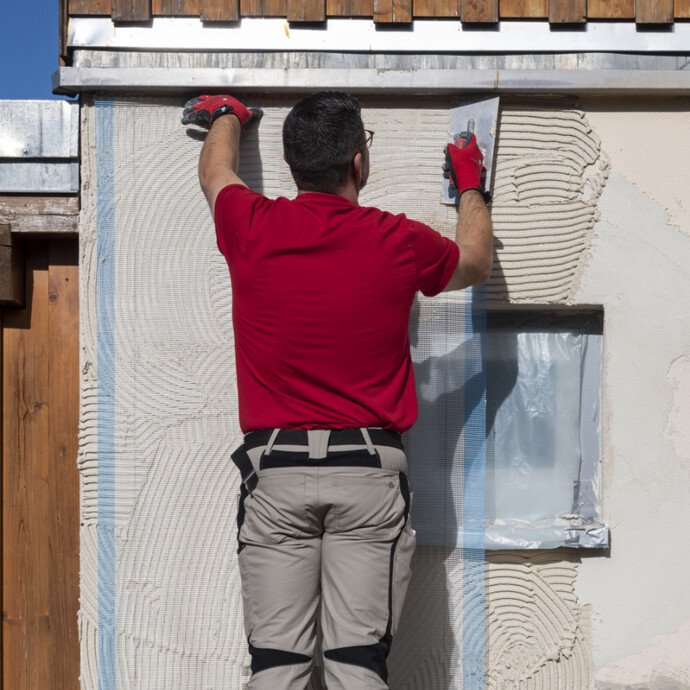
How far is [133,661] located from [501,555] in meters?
1.28

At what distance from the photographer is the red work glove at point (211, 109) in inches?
103

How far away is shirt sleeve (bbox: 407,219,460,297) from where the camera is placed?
86.5 inches

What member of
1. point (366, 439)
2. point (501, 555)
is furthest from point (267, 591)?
point (501, 555)

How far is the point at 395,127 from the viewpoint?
2.77 m

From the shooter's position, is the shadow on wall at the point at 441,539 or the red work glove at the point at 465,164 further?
the shadow on wall at the point at 441,539


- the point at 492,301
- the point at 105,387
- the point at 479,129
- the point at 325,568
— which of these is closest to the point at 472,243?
the point at 492,301

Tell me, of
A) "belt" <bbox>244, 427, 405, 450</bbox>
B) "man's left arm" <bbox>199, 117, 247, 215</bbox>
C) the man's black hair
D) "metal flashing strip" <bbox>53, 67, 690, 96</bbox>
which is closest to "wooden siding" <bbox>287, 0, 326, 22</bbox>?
"metal flashing strip" <bbox>53, 67, 690, 96</bbox>

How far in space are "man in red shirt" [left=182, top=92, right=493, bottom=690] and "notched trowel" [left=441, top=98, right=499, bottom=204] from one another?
23.1 inches

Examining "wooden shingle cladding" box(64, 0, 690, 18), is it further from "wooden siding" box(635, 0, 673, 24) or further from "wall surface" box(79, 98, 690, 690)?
"wall surface" box(79, 98, 690, 690)

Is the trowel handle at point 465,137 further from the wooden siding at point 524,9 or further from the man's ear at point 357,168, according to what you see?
the man's ear at point 357,168

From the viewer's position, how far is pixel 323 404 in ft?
7.00

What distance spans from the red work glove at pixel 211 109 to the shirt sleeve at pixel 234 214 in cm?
47

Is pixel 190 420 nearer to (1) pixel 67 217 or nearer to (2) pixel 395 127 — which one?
(1) pixel 67 217

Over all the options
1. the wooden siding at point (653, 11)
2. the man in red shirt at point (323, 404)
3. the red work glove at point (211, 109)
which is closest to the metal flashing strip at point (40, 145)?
the red work glove at point (211, 109)
